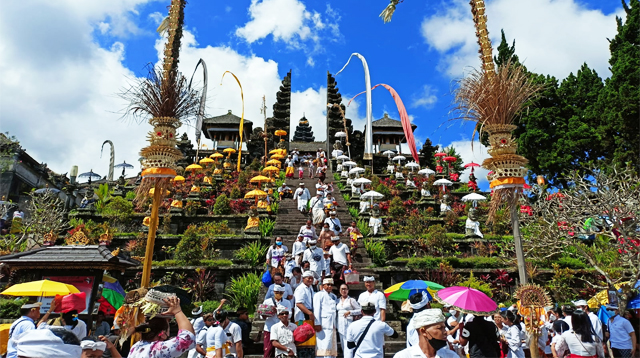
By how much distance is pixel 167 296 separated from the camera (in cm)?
327

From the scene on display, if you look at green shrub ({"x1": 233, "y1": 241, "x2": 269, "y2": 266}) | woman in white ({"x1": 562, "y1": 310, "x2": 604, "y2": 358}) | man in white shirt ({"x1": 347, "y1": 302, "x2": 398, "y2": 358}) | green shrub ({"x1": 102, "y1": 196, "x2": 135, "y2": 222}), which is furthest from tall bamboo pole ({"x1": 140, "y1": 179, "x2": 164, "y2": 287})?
green shrub ({"x1": 102, "y1": 196, "x2": 135, "y2": 222})

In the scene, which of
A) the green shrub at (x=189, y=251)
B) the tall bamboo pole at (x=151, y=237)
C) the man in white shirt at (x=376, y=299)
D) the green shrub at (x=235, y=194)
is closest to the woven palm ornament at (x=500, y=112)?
the man in white shirt at (x=376, y=299)

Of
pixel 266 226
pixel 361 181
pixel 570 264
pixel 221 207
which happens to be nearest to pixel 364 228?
pixel 266 226

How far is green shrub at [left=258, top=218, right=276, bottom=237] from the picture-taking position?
1479 centimetres

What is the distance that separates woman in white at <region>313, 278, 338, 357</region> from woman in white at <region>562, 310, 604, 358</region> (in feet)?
11.0

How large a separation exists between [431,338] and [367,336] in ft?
5.98

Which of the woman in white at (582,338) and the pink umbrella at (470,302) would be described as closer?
the pink umbrella at (470,302)

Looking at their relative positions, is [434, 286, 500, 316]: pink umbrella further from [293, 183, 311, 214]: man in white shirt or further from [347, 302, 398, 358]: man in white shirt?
[293, 183, 311, 214]: man in white shirt

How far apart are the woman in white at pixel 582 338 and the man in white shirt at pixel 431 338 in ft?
12.1

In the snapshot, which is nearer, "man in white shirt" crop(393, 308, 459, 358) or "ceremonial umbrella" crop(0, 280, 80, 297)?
"man in white shirt" crop(393, 308, 459, 358)

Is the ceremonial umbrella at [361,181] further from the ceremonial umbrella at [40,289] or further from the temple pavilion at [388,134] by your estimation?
the temple pavilion at [388,134]

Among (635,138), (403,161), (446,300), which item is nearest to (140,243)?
(446,300)

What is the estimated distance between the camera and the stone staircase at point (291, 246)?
7.85 meters

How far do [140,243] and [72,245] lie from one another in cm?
725
